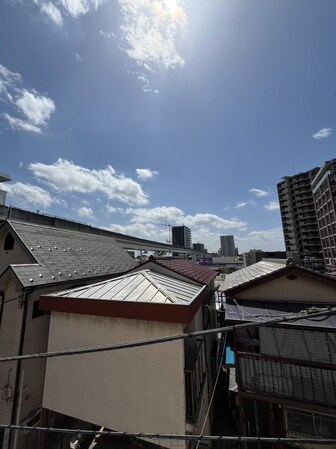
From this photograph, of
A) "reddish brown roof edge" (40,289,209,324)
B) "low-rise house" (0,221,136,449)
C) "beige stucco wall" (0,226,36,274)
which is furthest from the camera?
"beige stucco wall" (0,226,36,274)

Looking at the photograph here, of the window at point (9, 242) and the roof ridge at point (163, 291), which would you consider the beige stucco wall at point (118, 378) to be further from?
the window at point (9, 242)

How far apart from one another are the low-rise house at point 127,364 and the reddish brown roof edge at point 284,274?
2.99 meters

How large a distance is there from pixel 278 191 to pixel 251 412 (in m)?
88.3

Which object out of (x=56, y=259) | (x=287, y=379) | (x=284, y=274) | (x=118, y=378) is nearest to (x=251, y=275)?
(x=284, y=274)

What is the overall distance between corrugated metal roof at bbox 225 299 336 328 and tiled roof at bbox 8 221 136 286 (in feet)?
25.0

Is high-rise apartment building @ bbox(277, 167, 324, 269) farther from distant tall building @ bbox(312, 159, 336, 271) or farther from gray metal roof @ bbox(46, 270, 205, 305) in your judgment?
gray metal roof @ bbox(46, 270, 205, 305)

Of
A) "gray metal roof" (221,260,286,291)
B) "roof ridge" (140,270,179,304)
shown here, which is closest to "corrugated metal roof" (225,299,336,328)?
"gray metal roof" (221,260,286,291)

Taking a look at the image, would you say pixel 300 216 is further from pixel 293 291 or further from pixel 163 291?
pixel 163 291

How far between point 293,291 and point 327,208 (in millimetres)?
61112

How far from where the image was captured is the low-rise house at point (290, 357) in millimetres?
7273

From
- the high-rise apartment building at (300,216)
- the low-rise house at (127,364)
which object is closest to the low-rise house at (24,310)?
the low-rise house at (127,364)

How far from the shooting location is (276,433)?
8.46 metres

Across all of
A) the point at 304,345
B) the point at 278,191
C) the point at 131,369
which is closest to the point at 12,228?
the point at 131,369

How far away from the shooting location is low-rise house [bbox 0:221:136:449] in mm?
7922
